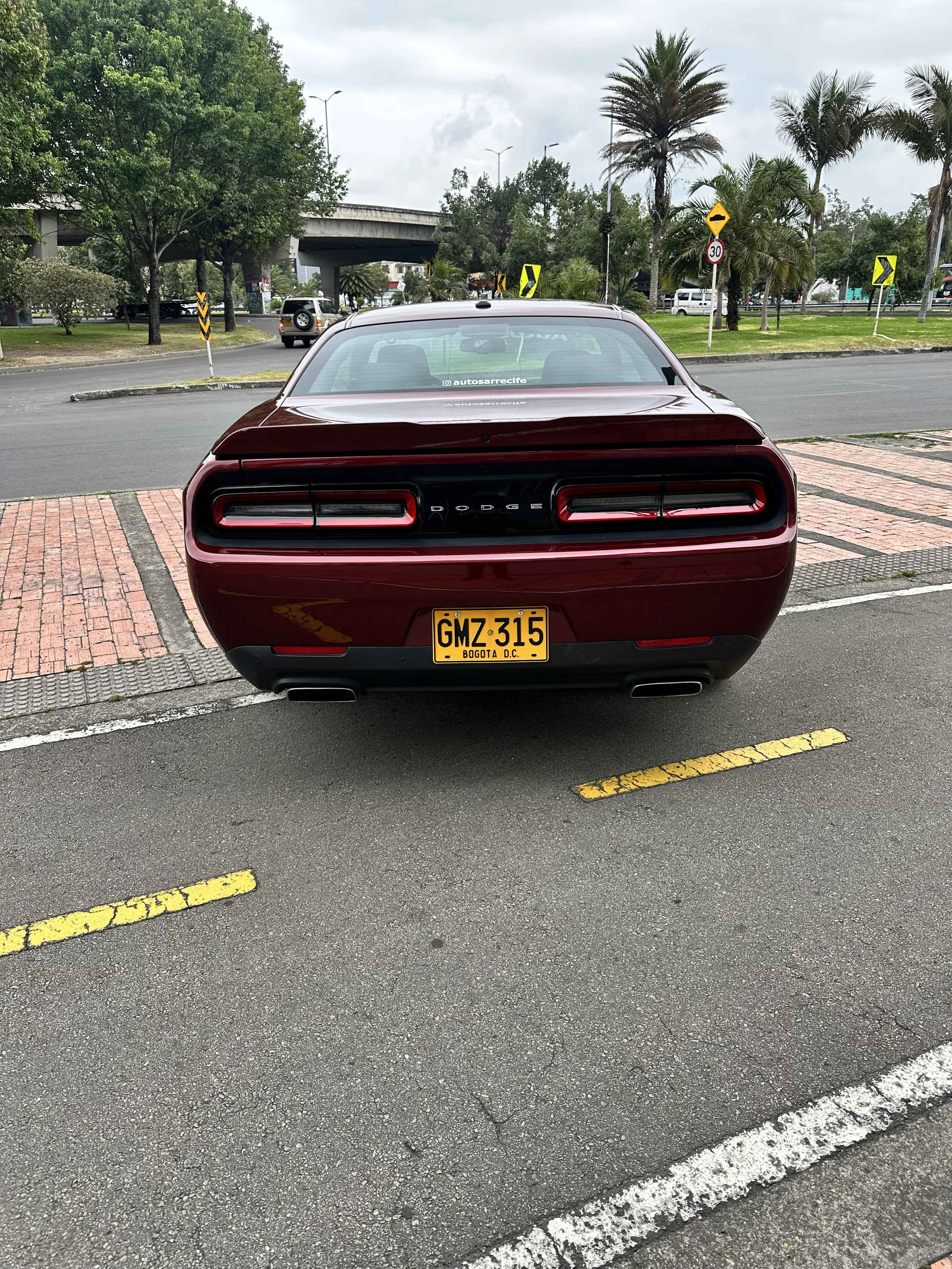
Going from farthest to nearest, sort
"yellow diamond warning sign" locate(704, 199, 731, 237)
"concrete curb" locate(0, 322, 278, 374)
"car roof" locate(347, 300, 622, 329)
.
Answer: "concrete curb" locate(0, 322, 278, 374) < "yellow diamond warning sign" locate(704, 199, 731, 237) < "car roof" locate(347, 300, 622, 329)

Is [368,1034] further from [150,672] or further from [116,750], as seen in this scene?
[150,672]

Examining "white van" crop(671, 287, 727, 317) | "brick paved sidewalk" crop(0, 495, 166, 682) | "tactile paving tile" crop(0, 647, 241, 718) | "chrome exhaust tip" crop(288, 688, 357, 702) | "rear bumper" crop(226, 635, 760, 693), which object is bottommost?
"tactile paving tile" crop(0, 647, 241, 718)

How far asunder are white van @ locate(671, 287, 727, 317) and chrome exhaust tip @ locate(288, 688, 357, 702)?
184ft

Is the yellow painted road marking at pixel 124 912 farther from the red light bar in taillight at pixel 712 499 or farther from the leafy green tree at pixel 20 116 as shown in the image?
the leafy green tree at pixel 20 116

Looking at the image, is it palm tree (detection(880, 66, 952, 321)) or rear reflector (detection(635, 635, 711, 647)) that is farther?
palm tree (detection(880, 66, 952, 321))

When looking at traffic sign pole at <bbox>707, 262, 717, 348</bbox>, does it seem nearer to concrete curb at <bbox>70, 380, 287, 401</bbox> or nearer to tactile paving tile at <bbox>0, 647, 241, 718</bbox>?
concrete curb at <bbox>70, 380, 287, 401</bbox>

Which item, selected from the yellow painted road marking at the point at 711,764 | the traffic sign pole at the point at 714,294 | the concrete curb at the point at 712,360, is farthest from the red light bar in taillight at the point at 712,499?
the traffic sign pole at the point at 714,294

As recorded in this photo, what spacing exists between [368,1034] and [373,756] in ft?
4.79

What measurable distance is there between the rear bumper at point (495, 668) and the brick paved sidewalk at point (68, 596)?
5.82 ft

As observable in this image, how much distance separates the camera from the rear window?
3631 mm

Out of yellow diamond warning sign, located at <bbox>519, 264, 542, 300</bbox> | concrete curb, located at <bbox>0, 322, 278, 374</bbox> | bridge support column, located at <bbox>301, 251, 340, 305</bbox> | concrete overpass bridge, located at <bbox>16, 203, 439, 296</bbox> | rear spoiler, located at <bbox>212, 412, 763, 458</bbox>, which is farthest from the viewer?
bridge support column, located at <bbox>301, 251, 340, 305</bbox>

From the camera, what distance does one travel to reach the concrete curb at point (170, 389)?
17.7 metres

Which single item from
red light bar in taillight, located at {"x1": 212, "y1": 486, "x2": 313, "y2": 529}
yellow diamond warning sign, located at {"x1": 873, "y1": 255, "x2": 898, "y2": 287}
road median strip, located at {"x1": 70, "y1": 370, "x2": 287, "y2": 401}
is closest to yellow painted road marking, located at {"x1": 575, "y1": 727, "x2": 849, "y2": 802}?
red light bar in taillight, located at {"x1": 212, "y1": 486, "x2": 313, "y2": 529}

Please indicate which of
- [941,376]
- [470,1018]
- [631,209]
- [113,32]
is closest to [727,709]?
[470,1018]
